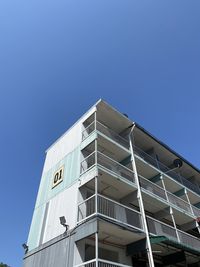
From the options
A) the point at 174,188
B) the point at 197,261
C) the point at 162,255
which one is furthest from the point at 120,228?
the point at 174,188

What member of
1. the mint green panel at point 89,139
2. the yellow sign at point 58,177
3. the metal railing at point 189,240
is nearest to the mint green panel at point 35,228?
the yellow sign at point 58,177

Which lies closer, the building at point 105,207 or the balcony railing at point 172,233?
the building at point 105,207

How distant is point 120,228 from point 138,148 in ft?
32.7

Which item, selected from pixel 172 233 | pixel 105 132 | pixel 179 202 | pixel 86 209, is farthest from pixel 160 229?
pixel 105 132

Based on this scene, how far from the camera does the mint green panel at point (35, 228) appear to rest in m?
13.3

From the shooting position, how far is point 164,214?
16844 millimetres

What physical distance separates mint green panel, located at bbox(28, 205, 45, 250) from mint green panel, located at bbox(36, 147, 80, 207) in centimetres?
59

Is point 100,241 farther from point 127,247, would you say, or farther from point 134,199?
point 134,199

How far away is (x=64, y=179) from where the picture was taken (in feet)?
48.0

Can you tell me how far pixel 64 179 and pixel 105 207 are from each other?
3562 millimetres

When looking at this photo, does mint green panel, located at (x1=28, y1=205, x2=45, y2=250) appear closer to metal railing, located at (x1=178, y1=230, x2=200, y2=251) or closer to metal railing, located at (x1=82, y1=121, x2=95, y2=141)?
metal railing, located at (x1=82, y1=121, x2=95, y2=141)

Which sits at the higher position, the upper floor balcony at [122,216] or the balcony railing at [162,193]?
the balcony railing at [162,193]

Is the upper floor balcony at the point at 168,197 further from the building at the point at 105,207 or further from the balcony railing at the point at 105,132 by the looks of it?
the balcony railing at the point at 105,132

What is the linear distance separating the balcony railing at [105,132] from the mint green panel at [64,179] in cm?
Result: 172
